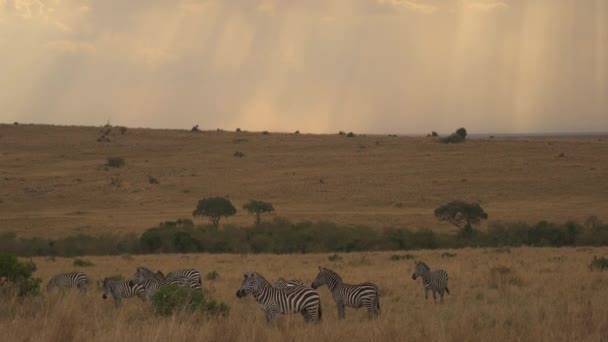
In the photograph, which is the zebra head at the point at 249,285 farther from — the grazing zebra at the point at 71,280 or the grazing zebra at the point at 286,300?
the grazing zebra at the point at 71,280

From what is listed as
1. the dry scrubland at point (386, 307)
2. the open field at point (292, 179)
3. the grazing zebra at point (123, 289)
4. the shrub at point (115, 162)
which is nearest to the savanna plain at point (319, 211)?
the dry scrubland at point (386, 307)

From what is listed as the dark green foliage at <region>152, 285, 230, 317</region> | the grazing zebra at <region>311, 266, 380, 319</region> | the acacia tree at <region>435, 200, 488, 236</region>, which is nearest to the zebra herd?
the grazing zebra at <region>311, 266, 380, 319</region>

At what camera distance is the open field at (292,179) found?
50.9 m

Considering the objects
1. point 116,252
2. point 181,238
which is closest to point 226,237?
point 181,238

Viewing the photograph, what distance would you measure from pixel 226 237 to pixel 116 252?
6.39 metres

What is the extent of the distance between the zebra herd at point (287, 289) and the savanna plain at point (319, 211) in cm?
41

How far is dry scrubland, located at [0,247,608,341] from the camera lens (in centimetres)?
690

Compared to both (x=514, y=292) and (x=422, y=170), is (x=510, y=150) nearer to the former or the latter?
(x=422, y=170)

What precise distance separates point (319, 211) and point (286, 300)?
139 ft

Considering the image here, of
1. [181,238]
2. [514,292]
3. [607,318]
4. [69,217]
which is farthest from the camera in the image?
[69,217]

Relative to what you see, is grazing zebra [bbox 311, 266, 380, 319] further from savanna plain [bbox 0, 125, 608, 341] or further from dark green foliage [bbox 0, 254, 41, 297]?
dark green foliage [bbox 0, 254, 41, 297]

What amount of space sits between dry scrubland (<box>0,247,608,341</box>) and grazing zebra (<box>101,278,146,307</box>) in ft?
1.10

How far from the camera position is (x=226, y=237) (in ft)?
129

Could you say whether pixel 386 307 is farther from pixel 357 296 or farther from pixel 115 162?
pixel 115 162
